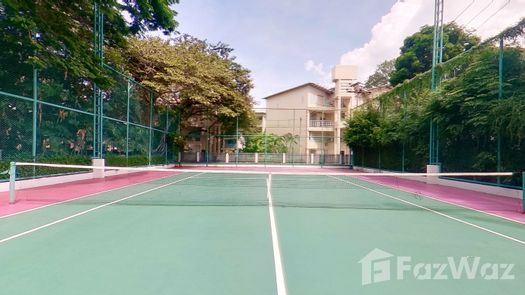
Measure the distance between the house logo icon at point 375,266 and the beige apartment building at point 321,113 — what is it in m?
34.8

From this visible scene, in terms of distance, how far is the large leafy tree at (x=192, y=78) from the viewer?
91.2 ft

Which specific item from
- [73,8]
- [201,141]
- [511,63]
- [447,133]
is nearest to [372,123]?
[447,133]

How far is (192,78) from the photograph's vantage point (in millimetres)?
28297

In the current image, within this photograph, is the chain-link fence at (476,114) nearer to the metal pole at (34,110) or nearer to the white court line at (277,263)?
the white court line at (277,263)

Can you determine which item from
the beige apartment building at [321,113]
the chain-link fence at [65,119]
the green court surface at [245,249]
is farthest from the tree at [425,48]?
the green court surface at [245,249]

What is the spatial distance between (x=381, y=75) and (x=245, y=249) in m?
59.4

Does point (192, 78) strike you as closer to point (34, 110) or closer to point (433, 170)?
point (34, 110)

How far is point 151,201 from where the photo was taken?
31.5ft

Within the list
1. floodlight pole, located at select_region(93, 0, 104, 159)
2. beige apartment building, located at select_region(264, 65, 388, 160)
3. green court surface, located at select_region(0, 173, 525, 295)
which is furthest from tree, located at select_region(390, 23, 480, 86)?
green court surface, located at select_region(0, 173, 525, 295)

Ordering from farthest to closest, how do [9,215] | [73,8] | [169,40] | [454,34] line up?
[454,34] → [169,40] → [73,8] → [9,215]

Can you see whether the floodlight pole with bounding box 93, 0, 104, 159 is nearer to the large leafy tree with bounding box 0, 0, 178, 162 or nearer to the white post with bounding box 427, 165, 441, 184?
the large leafy tree with bounding box 0, 0, 178, 162

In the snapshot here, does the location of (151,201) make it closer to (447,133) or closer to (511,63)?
(447,133)

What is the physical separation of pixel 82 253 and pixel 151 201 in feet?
16.1

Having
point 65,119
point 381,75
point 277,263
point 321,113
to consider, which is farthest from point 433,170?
point 381,75
